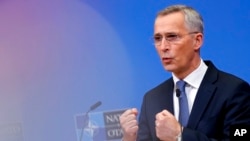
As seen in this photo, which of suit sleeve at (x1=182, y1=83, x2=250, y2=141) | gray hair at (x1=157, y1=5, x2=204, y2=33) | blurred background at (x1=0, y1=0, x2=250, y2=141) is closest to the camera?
suit sleeve at (x1=182, y1=83, x2=250, y2=141)

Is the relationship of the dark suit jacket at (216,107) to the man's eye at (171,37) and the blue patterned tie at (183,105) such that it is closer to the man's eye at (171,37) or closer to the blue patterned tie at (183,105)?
the blue patterned tie at (183,105)

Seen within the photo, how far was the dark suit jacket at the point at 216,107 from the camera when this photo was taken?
1.63 metres

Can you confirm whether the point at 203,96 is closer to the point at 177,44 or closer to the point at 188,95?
the point at 188,95

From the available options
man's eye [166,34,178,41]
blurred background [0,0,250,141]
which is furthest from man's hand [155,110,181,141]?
blurred background [0,0,250,141]

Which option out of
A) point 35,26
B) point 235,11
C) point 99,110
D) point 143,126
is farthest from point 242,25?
point 35,26

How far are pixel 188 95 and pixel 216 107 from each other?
140 millimetres

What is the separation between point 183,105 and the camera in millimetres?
1789

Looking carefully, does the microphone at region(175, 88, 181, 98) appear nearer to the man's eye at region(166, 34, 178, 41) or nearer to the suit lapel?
the suit lapel

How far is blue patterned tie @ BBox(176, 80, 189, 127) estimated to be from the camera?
178 centimetres

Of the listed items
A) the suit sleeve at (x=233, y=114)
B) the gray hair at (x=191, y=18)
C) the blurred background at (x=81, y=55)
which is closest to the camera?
the suit sleeve at (x=233, y=114)

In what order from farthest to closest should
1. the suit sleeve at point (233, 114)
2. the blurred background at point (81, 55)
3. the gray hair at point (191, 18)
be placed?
the blurred background at point (81, 55) < the gray hair at point (191, 18) < the suit sleeve at point (233, 114)

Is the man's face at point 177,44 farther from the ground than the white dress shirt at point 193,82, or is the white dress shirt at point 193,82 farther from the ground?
the man's face at point 177,44

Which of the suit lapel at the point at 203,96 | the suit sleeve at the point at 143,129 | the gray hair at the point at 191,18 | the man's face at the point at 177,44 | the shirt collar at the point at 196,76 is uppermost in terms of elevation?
the gray hair at the point at 191,18

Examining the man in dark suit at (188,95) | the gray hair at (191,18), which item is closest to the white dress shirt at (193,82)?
the man in dark suit at (188,95)
